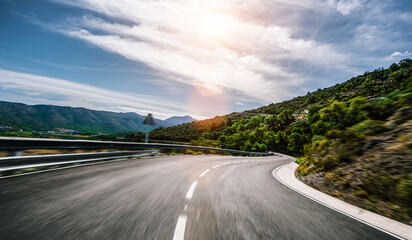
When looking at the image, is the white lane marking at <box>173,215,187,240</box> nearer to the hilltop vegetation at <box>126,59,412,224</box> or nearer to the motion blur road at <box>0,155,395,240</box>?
the motion blur road at <box>0,155,395,240</box>

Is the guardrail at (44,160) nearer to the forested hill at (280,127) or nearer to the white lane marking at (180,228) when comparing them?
the white lane marking at (180,228)

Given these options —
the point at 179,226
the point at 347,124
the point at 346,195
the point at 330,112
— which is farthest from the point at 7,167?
the point at 330,112

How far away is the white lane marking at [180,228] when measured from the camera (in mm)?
2566

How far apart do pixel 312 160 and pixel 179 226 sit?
7.86 metres

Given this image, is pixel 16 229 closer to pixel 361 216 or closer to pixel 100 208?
pixel 100 208

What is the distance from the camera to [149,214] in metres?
3.28

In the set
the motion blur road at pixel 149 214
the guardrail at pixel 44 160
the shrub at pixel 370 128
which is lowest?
the motion blur road at pixel 149 214

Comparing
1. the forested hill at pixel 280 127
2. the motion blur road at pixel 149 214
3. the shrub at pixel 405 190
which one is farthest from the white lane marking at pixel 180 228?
the forested hill at pixel 280 127

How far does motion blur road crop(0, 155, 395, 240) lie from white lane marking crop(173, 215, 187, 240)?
0.05ft

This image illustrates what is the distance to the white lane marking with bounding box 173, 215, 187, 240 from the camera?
2566 millimetres

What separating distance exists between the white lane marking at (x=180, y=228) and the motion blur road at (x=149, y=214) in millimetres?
15

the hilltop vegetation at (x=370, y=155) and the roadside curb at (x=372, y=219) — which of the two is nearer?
the roadside curb at (x=372, y=219)

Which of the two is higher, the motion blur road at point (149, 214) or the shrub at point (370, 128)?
the shrub at point (370, 128)

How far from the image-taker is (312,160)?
8680 millimetres
